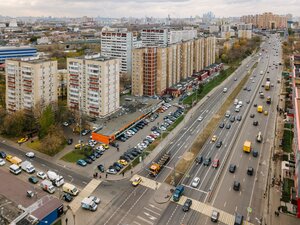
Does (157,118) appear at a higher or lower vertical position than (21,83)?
lower

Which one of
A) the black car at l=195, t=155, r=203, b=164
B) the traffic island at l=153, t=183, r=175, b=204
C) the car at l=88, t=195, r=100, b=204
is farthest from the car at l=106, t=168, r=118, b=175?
the black car at l=195, t=155, r=203, b=164

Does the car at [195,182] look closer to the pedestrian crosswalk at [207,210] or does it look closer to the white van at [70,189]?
the pedestrian crosswalk at [207,210]

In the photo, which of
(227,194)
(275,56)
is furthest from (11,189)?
(275,56)

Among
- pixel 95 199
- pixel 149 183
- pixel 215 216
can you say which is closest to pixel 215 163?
pixel 149 183

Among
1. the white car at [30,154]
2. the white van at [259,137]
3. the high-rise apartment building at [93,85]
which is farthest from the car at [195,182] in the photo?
the high-rise apartment building at [93,85]

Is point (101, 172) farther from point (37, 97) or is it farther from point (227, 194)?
point (37, 97)

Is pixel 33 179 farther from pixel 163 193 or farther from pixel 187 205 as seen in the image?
pixel 187 205
